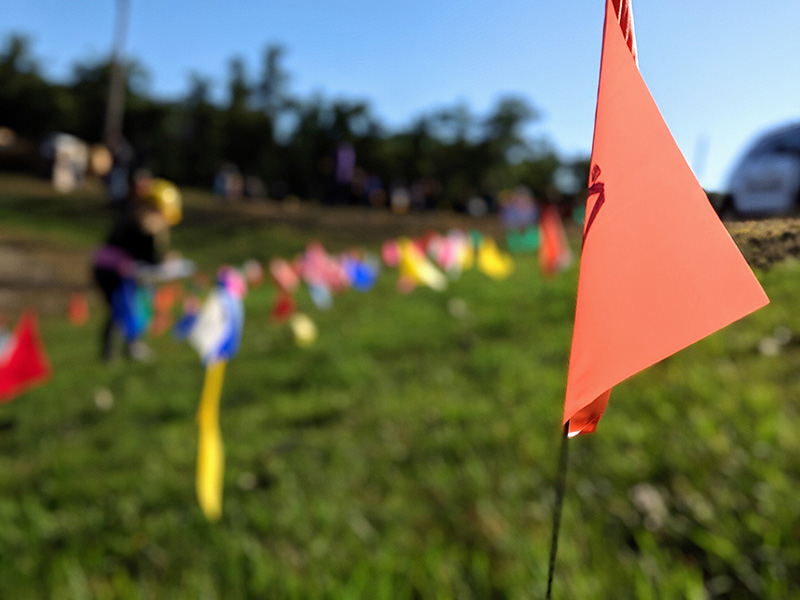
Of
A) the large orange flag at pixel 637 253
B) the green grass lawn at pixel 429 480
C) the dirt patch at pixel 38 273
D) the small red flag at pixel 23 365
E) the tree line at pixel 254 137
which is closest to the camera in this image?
the large orange flag at pixel 637 253

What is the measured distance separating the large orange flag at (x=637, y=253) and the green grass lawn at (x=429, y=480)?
0.14 meters

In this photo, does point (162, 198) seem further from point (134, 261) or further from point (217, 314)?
point (217, 314)

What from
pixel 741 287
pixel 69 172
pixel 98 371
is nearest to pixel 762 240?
pixel 741 287

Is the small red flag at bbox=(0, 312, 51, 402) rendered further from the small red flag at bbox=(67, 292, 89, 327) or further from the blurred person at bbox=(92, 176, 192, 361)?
the small red flag at bbox=(67, 292, 89, 327)

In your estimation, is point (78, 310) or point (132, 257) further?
point (78, 310)

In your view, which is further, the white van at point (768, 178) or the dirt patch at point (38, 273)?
the dirt patch at point (38, 273)

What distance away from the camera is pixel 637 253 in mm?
482

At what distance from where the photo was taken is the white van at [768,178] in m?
0.58

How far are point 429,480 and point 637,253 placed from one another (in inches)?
103

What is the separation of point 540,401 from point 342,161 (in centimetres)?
2503

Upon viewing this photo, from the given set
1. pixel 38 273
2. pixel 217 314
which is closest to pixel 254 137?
pixel 38 273

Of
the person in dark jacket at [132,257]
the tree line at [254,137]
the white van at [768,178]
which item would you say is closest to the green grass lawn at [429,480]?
the white van at [768,178]

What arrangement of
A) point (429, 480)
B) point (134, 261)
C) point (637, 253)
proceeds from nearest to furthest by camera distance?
point (637, 253) → point (429, 480) → point (134, 261)

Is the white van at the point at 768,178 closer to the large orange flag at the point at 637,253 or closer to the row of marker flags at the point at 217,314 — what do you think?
the large orange flag at the point at 637,253
